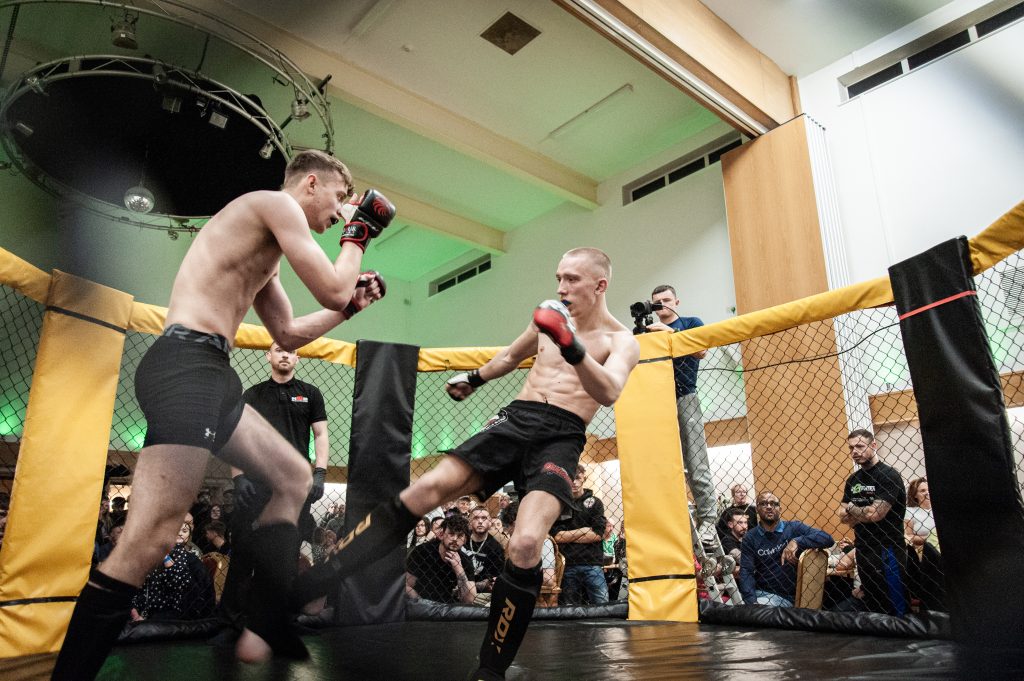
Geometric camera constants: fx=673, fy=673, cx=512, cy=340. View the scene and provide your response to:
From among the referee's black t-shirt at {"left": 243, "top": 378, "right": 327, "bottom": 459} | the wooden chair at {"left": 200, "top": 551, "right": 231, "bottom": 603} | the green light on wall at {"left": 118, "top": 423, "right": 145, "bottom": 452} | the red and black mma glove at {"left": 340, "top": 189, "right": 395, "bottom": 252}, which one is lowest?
the wooden chair at {"left": 200, "top": 551, "right": 231, "bottom": 603}

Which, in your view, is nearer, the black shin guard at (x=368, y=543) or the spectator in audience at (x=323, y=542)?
the black shin guard at (x=368, y=543)

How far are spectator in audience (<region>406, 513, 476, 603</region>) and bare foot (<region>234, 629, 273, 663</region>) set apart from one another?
1.66 meters

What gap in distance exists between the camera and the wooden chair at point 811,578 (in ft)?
9.86

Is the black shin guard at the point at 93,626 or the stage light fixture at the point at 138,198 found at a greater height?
the stage light fixture at the point at 138,198

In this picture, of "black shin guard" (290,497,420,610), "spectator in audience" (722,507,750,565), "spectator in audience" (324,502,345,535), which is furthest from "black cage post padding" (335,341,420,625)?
"spectator in audience" (324,502,345,535)

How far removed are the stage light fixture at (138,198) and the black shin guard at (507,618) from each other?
17.2 feet

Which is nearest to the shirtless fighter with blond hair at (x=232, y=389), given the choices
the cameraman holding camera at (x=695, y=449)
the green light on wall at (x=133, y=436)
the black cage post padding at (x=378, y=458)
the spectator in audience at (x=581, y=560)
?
the black cage post padding at (x=378, y=458)

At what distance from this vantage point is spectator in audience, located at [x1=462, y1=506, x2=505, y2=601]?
367cm

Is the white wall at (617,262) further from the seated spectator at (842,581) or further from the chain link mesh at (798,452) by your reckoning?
the seated spectator at (842,581)

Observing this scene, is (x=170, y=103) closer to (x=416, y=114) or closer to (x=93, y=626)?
(x=416, y=114)

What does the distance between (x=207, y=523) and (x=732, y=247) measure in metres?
4.88

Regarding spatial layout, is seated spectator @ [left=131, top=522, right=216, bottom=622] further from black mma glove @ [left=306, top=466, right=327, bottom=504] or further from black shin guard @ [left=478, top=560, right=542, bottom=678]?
black shin guard @ [left=478, top=560, right=542, bottom=678]

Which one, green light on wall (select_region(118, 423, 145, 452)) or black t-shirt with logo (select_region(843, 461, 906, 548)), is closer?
black t-shirt with logo (select_region(843, 461, 906, 548))

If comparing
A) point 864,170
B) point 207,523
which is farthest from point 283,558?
point 864,170
